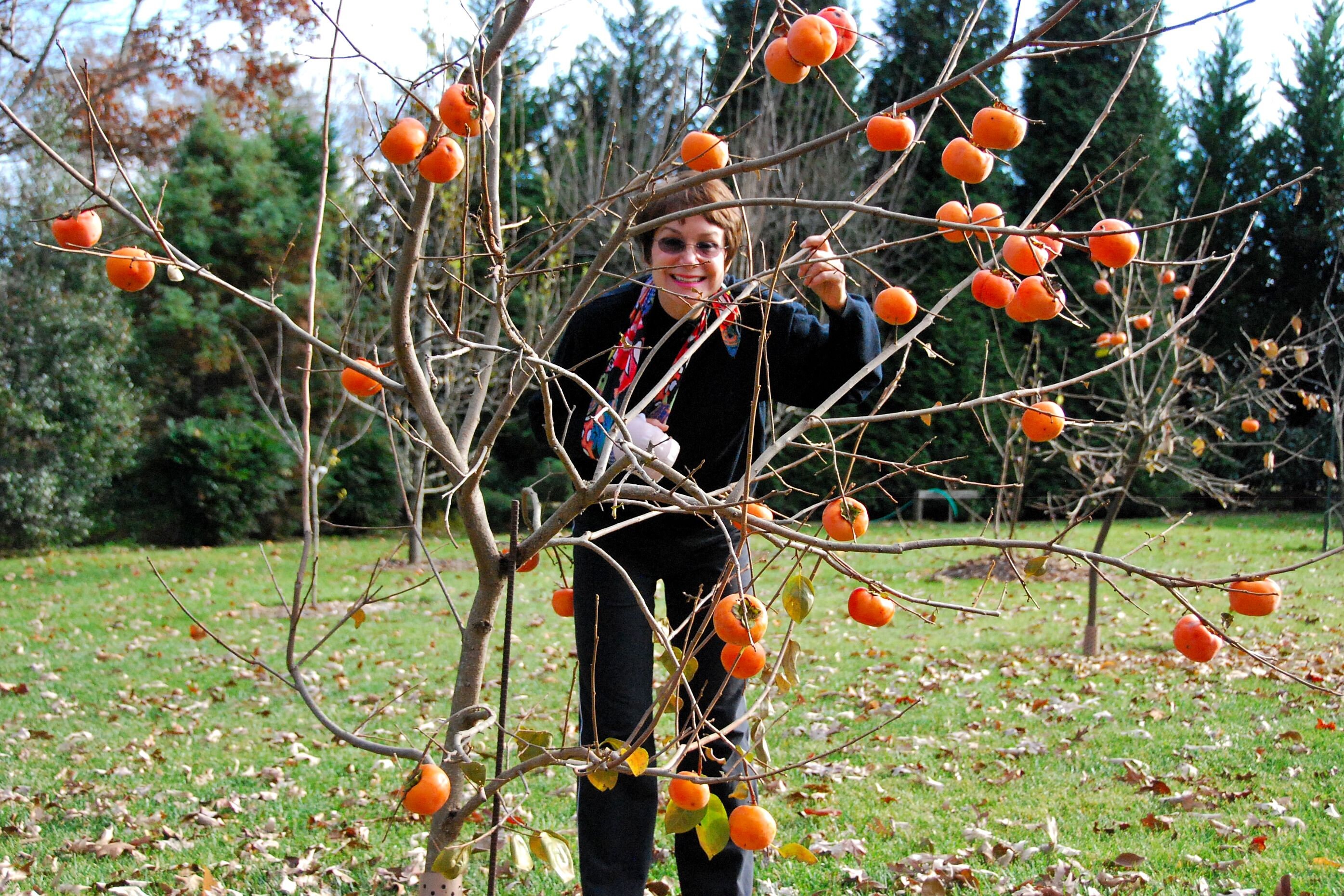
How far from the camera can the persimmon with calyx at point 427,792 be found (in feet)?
4.58

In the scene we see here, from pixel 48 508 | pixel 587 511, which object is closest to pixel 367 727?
pixel 587 511

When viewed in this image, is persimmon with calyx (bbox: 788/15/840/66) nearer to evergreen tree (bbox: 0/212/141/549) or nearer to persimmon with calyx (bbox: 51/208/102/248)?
persimmon with calyx (bbox: 51/208/102/248)

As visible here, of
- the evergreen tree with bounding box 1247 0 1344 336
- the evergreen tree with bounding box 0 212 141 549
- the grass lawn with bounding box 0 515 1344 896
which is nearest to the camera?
the grass lawn with bounding box 0 515 1344 896

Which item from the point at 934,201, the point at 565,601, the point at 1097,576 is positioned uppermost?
the point at 934,201

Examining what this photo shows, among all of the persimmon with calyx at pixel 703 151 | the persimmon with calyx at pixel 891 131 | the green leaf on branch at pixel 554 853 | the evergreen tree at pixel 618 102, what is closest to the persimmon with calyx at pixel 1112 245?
the persimmon with calyx at pixel 891 131

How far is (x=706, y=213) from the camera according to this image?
182 cm

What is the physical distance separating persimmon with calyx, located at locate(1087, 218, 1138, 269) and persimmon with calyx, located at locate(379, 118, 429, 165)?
0.82 meters

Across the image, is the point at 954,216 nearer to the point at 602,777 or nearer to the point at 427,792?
the point at 602,777

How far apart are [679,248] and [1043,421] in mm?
790

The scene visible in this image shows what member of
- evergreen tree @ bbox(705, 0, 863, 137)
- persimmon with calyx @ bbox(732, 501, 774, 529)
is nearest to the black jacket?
persimmon with calyx @ bbox(732, 501, 774, 529)

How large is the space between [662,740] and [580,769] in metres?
2.12

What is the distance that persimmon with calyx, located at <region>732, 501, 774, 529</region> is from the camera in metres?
1.47

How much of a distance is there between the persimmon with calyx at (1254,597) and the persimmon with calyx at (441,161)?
3.64ft

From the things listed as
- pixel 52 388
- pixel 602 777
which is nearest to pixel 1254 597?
pixel 602 777
